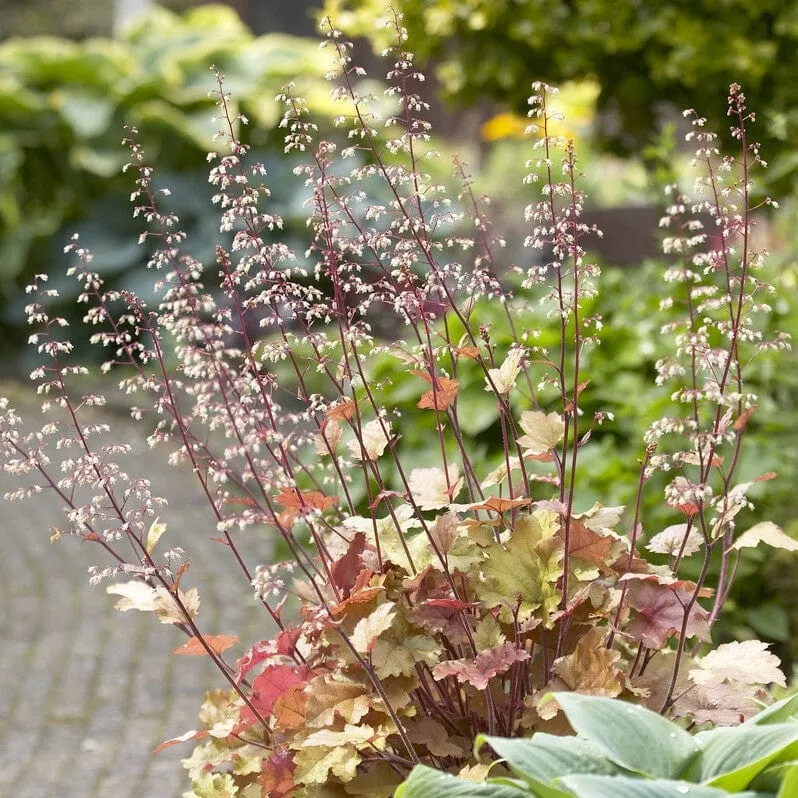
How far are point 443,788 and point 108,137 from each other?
7.93 metres

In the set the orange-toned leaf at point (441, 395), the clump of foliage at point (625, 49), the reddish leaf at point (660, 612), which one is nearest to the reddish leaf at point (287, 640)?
the orange-toned leaf at point (441, 395)

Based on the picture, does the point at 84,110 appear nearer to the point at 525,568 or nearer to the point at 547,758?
the point at 525,568

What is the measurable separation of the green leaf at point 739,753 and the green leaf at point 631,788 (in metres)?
0.05

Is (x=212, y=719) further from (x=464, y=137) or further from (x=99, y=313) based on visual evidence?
(x=464, y=137)

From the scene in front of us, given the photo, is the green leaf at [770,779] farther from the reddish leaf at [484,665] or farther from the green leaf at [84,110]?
the green leaf at [84,110]

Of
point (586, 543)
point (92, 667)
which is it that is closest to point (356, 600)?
point (586, 543)

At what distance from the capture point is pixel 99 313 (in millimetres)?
1825

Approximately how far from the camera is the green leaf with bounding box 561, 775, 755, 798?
4.71ft

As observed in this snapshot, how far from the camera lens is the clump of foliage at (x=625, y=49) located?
5.14 metres

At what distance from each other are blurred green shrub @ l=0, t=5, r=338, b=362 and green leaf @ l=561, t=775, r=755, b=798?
7.16 meters

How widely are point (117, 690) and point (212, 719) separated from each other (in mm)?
2266

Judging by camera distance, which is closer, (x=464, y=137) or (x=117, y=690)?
(x=117, y=690)

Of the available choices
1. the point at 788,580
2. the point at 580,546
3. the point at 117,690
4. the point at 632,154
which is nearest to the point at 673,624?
the point at 580,546

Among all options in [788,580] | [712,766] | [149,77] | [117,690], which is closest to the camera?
[712,766]
